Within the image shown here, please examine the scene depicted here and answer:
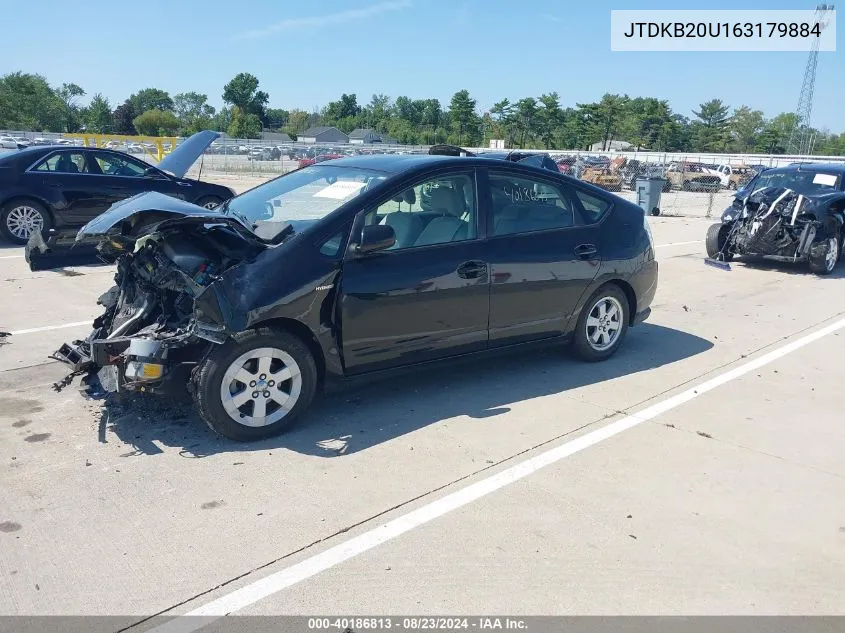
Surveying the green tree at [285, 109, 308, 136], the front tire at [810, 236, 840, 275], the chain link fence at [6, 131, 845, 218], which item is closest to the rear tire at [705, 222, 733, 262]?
the front tire at [810, 236, 840, 275]

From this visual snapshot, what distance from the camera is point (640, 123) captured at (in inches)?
3029

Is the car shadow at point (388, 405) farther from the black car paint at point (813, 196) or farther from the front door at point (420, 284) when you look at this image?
the black car paint at point (813, 196)

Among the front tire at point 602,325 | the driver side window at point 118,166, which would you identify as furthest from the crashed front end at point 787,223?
the driver side window at point 118,166

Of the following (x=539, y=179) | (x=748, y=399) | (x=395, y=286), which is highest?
(x=539, y=179)

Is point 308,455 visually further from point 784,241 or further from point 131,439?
point 784,241

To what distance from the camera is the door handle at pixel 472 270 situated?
4961mm

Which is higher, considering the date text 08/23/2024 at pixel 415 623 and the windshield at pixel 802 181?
the windshield at pixel 802 181

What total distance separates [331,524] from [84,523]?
1.19 metres

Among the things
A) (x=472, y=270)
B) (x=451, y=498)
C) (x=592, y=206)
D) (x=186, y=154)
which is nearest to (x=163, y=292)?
(x=472, y=270)

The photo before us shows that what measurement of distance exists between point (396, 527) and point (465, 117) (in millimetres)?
77686

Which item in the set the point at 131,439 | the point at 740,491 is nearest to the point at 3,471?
the point at 131,439

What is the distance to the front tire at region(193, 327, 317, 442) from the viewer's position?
161 inches

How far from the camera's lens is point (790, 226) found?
1105cm

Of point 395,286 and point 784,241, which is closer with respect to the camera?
point 395,286
